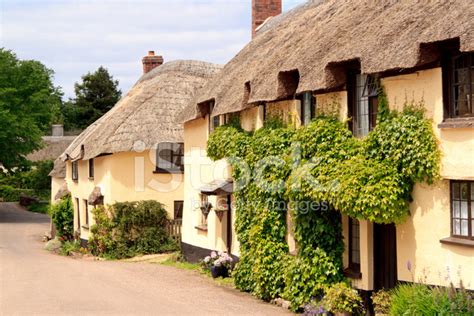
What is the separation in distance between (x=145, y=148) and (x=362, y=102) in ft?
56.2

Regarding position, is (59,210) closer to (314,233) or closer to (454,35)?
(314,233)

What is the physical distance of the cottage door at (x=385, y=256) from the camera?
15.4 metres

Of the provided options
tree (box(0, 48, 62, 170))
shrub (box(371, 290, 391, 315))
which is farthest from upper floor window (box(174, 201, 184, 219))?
tree (box(0, 48, 62, 170))

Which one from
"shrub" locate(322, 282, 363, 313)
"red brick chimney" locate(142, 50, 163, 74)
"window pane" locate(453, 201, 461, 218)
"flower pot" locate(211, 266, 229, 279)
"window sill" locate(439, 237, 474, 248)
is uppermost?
"red brick chimney" locate(142, 50, 163, 74)

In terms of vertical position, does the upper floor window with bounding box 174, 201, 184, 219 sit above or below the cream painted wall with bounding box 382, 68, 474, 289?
below

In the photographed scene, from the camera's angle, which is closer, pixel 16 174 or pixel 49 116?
pixel 49 116

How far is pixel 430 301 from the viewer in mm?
12953

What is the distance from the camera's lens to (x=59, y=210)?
135 feet

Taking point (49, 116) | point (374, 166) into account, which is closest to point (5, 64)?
point (49, 116)

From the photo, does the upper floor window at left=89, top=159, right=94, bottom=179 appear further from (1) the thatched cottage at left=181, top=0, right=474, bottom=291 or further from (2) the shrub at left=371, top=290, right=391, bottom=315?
(2) the shrub at left=371, top=290, right=391, bottom=315

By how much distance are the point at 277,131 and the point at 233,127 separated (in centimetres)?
353

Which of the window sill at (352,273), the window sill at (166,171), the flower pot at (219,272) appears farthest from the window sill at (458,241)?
the window sill at (166,171)

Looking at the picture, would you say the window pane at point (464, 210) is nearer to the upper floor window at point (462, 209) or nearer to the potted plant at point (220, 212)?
the upper floor window at point (462, 209)

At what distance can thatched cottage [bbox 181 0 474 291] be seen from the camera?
1331cm
